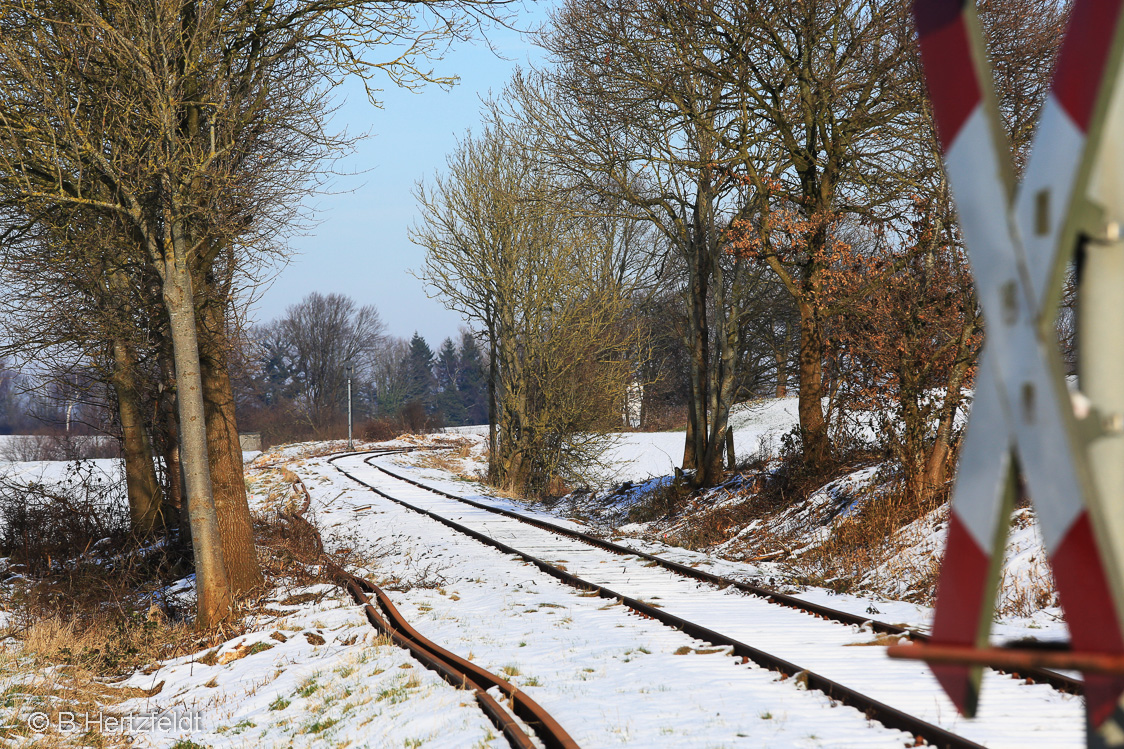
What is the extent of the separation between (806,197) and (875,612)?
8.81 metres

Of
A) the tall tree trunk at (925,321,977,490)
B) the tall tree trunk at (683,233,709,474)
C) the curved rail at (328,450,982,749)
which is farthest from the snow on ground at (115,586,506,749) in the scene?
the tall tree trunk at (683,233,709,474)

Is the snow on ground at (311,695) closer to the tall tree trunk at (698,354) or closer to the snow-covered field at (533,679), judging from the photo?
the snow-covered field at (533,679)

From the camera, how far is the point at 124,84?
8.92 meters

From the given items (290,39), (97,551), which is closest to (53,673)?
(97,551)

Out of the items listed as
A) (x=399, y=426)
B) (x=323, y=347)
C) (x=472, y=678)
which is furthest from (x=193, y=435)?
(x=323, y=347)

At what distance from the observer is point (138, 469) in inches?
585

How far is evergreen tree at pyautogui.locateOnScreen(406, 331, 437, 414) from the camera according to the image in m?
107

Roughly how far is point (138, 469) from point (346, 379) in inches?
2659

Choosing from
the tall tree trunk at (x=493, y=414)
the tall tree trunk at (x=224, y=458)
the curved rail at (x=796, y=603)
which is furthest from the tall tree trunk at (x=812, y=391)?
the tall tree trunk at (x=493, y=414)

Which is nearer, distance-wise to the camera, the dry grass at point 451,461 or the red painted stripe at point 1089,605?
the red painted stripe at point 1089,605

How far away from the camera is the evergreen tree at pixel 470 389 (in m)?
109

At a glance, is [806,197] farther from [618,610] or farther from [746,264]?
[618,610]

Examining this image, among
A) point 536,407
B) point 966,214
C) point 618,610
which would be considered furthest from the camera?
point 536,407

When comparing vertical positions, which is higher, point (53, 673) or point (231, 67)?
point (231, 67)
